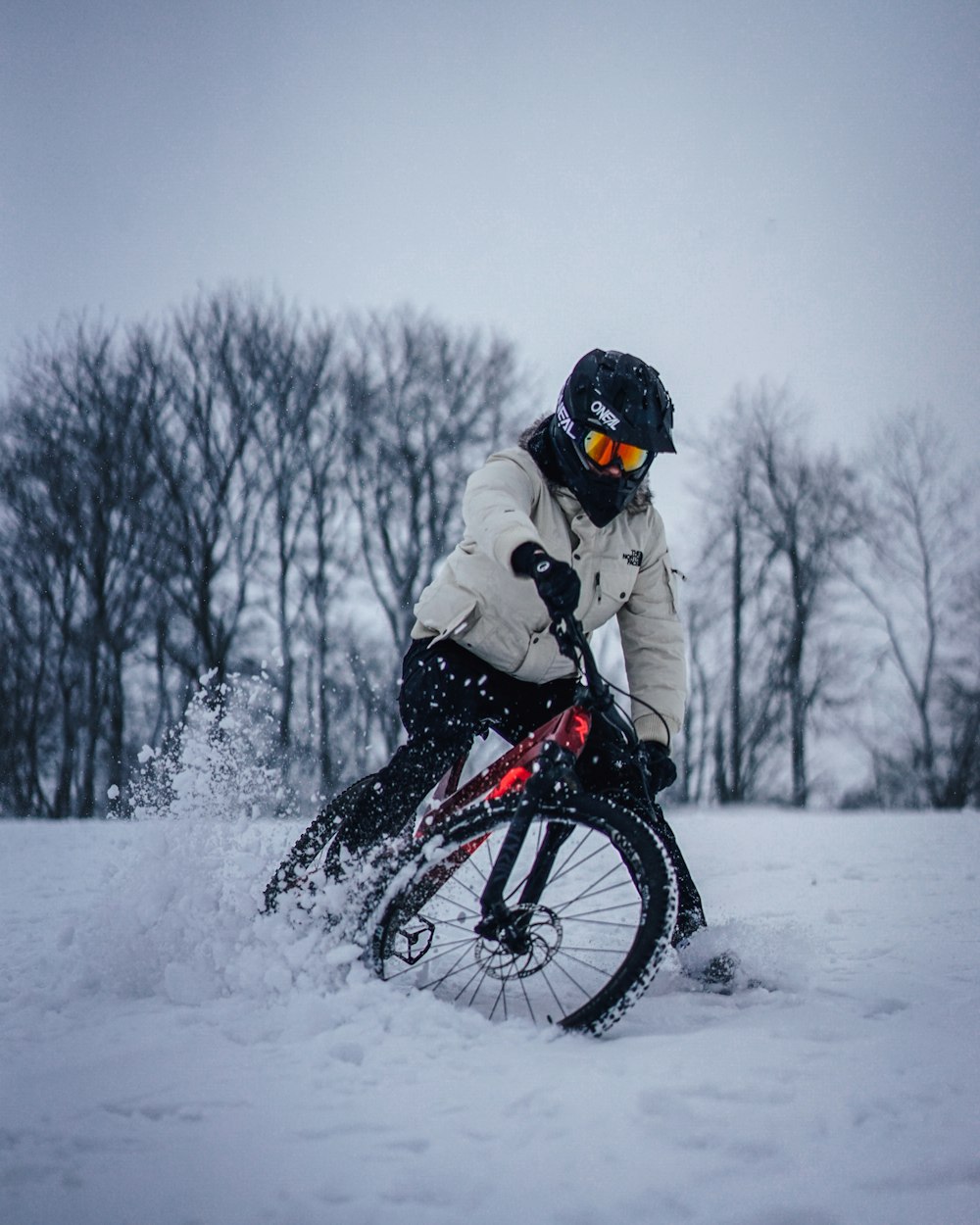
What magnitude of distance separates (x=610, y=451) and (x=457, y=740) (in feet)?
3.68

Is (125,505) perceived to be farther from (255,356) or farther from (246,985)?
(246,985)

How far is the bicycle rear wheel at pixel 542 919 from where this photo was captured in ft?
8.75

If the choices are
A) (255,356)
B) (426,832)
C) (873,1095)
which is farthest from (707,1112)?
(255,356)

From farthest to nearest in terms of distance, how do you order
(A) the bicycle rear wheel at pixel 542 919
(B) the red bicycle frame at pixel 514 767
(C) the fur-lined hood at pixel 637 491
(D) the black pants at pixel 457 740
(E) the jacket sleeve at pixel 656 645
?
(E) the jacket sleeve at pixel 656 645, (C) the fur-lined hood at pixel 637 491, (D) the black pants at pixel 457 740, (B) the red bicycle frame at pixel 514 767, (A) the bicycle rear wheel at pixel 542 919

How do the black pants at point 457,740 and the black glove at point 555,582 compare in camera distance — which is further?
the black pants at point 457,740

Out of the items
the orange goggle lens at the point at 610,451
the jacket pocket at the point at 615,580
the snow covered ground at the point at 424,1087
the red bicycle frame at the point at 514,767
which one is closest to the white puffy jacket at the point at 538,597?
the jacket pocket at the point at 615,580

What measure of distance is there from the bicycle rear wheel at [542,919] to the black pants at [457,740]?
24 centimetres

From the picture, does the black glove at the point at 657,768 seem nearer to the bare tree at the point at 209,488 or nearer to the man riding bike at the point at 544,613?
the man riding bike at the point at 544,613

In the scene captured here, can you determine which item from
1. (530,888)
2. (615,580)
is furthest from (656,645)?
(530,888)

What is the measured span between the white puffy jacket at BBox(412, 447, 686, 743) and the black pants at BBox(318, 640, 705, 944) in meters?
0.09

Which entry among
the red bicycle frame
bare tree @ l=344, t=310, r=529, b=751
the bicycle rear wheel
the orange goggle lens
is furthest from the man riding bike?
bare tree @ l=344, t=310, r=529, b=751

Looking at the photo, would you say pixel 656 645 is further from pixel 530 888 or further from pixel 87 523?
pixel 87 523

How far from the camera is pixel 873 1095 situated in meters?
2.18

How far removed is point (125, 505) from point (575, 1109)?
18.0 metres
